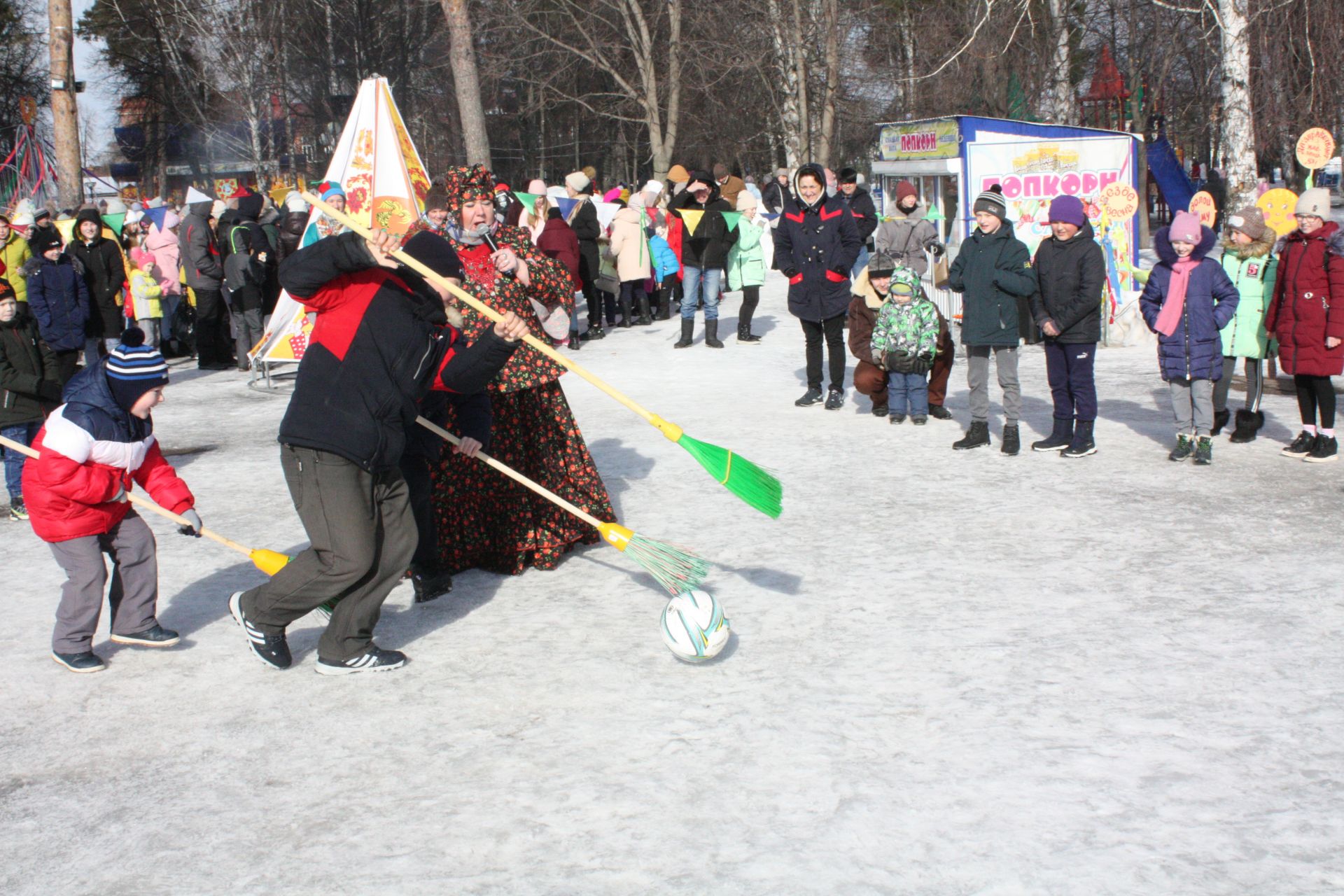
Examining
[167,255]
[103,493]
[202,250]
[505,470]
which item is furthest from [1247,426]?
[167,255]

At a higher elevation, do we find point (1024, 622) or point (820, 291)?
point (820, 291)

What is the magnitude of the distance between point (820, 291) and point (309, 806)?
642 cm

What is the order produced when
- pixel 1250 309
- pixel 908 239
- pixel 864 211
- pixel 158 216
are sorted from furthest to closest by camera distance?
pixel 158 216 < pixel 864 211 < pixel 908 239 < pixel 1250 309

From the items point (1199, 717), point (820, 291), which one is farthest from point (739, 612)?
point (820, 291)

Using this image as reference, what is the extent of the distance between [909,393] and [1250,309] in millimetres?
2312

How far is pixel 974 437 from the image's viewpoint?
8195 mm

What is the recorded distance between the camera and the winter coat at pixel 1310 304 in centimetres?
734

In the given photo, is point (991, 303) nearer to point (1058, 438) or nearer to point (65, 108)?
point (1058, 438)

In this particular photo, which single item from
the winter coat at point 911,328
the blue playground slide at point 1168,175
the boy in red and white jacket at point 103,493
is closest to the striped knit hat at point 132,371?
the boy in red and white jacket at point 103,493

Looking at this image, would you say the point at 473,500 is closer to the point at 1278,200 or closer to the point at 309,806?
the point at 309,806

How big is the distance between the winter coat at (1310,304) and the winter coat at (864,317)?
2.92 m

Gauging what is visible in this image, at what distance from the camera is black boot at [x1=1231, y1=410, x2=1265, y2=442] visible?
320 inches

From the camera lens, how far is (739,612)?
5344 millimetres

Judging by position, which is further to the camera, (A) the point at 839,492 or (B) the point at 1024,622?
(A) the point at 839,492
